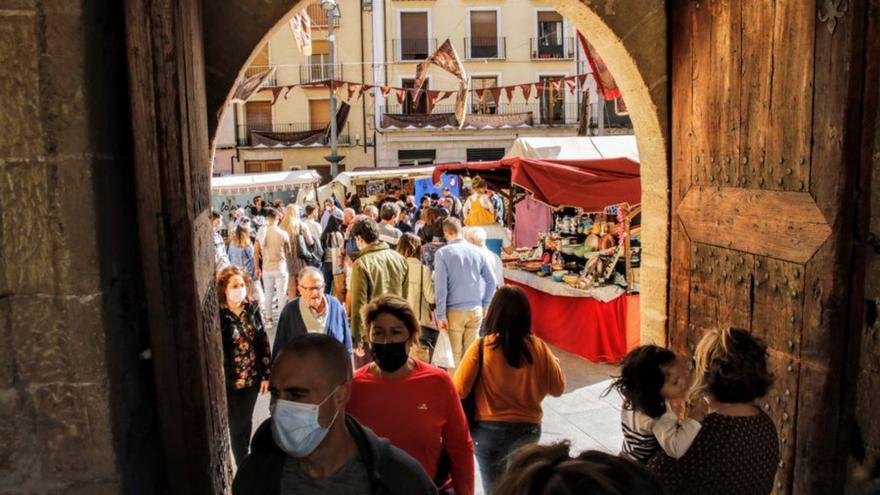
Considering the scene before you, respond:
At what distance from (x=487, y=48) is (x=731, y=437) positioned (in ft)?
94.2

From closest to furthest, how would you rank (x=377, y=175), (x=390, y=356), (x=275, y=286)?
(x=390, y=356)
(x=275, y=286)
(x=377, y=175)

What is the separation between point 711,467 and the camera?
2369 mm

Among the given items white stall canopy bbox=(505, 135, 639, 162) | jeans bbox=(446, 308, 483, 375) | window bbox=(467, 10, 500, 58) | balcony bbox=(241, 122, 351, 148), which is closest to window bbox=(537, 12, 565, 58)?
window bbox=(467, 10, 500, 58)

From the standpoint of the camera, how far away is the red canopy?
7734 millimetres

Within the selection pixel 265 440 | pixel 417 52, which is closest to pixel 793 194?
pixel 265 440

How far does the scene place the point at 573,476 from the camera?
46.4 inches

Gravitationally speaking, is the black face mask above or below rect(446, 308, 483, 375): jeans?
above

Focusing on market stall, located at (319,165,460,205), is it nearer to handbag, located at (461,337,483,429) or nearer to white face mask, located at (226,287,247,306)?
white face mask, located at (226,287,247,306)

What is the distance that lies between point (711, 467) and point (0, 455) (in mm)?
2235

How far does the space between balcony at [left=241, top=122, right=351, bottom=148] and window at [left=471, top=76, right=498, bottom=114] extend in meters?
5.47

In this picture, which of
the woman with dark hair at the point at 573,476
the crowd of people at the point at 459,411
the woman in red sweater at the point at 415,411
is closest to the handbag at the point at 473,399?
the crowd of people at the point at 459,411

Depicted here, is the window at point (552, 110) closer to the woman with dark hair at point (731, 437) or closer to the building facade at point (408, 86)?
the building facade at point (408, 86)

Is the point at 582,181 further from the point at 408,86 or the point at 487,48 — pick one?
the point at 487,48

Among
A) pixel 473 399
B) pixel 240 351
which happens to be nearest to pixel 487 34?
pixel 240 351
